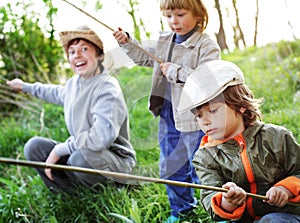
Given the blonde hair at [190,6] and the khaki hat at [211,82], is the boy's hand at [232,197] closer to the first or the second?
the khaki hat at [211,82]

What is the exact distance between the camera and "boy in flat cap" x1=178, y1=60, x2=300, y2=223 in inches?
63.8

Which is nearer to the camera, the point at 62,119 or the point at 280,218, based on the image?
the point at 280,218

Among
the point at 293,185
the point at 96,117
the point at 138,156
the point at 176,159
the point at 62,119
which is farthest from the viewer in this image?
the point at 62,119

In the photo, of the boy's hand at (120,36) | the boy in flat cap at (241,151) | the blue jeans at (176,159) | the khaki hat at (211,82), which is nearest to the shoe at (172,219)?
the blue jeans at (176,159)

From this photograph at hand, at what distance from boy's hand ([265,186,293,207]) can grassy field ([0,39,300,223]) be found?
0.68m

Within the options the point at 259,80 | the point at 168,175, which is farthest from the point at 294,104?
the point at 168,175

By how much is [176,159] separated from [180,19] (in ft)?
2.18

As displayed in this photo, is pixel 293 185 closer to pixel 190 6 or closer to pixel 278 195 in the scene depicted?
pixel 278 195

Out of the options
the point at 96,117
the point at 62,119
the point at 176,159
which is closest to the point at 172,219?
the point at 176,159

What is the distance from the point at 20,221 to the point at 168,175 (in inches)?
36.3

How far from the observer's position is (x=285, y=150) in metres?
1.62

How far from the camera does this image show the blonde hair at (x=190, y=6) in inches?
79.2

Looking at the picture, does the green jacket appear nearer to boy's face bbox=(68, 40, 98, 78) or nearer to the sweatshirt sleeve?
the sweatshirt sleeve

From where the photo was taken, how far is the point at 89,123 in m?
2.63
